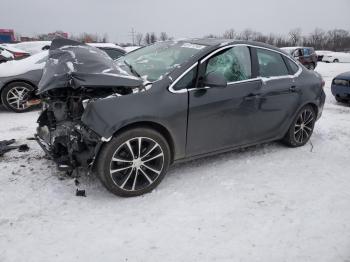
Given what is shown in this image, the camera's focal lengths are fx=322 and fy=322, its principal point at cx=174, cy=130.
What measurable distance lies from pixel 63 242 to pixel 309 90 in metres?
3.88

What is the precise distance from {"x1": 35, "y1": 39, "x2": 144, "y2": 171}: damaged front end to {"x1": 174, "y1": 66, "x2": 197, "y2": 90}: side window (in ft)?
1.35

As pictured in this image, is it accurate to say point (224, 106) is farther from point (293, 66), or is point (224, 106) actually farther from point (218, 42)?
point (293, 66)

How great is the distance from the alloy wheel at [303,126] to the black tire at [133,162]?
7.70 ft

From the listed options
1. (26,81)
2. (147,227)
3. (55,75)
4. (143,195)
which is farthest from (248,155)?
(26,81)

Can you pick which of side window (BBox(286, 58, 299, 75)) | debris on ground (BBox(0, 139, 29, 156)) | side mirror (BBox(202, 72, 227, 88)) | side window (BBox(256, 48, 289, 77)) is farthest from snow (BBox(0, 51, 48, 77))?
side window (BBox(286, 58, 299, 75))

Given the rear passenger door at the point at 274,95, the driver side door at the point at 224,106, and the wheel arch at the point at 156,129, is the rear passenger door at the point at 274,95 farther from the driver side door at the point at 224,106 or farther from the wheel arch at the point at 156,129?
the wheel arch at the point at 156,129

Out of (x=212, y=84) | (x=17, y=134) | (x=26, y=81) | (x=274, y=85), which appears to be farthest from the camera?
(x=26, y=81)

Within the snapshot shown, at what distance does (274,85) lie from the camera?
4.28 m

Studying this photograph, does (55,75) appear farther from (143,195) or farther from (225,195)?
(225,195)

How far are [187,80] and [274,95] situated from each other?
1384mm

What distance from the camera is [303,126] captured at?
490cm

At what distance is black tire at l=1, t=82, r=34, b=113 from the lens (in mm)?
6418

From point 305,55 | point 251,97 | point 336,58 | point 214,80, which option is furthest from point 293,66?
point 336,58

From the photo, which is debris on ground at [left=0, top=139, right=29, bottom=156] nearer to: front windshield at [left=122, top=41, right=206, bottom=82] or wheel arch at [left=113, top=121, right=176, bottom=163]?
front windshield at [left=122, top=41, right=206, bottom=82]
